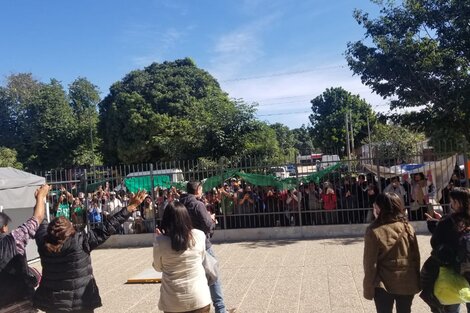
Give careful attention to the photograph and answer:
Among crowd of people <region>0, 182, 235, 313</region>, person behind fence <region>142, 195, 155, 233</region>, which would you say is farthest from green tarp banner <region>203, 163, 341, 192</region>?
crowd of people <region>0, 182, 235, 313</region>

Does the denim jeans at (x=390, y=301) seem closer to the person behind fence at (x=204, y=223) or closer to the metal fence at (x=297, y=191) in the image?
the person behind fence at (x=204, y=223)

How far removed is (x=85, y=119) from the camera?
140ft

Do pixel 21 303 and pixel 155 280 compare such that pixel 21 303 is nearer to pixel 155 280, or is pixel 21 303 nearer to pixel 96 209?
pixel 155 280

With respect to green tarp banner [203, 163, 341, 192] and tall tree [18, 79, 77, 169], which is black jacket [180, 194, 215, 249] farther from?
tall tree [18, 79, 77, 169]

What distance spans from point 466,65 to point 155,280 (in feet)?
30.2

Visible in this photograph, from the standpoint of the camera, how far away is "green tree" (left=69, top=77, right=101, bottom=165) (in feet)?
123

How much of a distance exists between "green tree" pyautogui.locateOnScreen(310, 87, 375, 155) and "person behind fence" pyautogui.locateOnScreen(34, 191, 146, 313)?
155 ft

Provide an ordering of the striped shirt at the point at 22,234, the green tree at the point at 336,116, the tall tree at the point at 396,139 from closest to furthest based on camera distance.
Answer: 1. the striped shirt at the point at 22,234
2. the tall tree at the point at 396,139
3. the green tree at the point at 336,116

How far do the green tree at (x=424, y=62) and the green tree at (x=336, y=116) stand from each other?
3695 centimetres

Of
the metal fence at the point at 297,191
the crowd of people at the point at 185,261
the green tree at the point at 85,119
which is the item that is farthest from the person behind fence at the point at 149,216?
the green tree at the point at 85,119

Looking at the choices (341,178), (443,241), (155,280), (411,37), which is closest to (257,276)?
(155,280)

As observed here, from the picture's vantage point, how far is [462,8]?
11.8 m

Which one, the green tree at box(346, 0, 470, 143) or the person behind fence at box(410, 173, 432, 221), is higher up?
the green tree at box(346, 0, 470, 143)

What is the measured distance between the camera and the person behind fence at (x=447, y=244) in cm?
375
